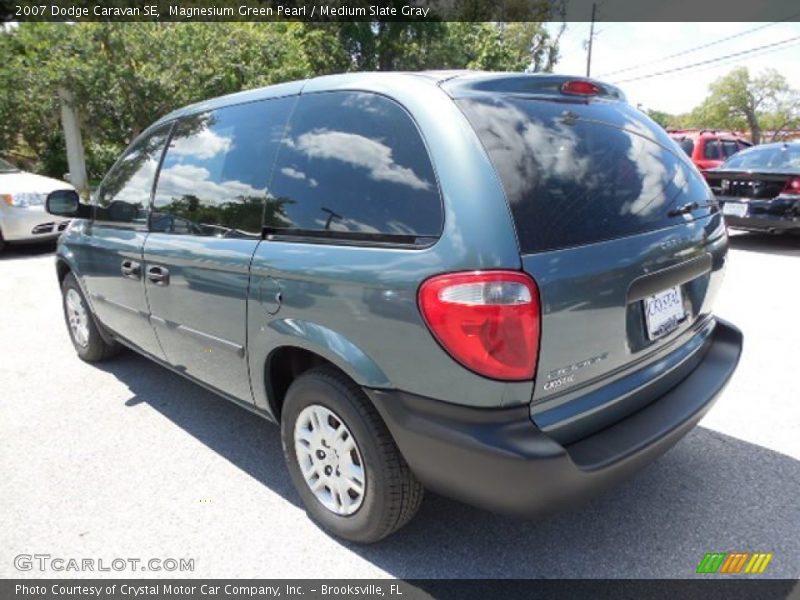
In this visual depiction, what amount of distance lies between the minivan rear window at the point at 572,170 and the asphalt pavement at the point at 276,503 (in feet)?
4.14

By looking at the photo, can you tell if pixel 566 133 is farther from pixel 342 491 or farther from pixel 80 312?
pixel 80 312

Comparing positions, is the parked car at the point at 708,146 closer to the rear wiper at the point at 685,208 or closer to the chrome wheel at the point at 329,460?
the rear wiper at the point at 685,208

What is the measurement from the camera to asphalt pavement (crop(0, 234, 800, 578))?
2178 millimetres

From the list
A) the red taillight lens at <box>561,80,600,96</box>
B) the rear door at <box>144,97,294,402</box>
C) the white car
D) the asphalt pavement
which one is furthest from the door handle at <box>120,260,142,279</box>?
the white car

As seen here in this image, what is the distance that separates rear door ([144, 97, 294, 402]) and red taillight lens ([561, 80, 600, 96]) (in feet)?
3.76

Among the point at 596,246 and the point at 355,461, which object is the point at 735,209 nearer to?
the point at 596,246

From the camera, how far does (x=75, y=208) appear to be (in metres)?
3.59

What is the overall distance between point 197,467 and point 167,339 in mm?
706

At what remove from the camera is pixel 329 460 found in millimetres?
2236

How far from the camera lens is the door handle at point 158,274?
111 inches

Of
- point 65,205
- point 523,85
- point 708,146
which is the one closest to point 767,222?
point 708,146

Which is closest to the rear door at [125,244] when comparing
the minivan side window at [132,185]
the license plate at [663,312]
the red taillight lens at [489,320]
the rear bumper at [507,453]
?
the minivan side window at [132,185]

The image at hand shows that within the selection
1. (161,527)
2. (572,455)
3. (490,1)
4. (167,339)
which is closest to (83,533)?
(161,527)

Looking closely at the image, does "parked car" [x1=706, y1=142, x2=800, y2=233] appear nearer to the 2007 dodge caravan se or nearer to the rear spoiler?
the 2007 dodge caravan se
